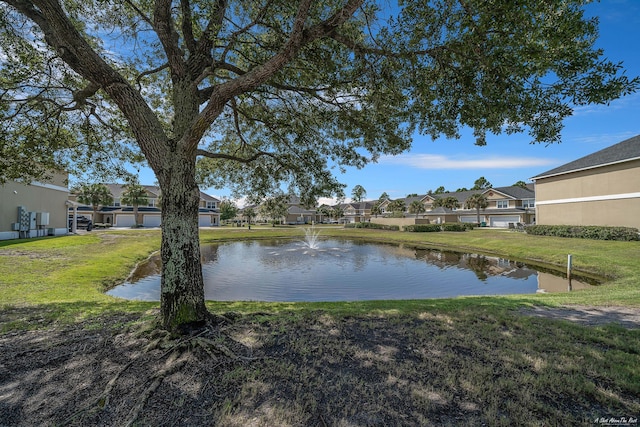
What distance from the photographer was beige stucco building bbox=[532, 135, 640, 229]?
22.1 meters

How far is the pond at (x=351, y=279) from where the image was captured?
37.2ft

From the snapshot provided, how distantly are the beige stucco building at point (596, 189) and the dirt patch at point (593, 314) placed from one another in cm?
2298

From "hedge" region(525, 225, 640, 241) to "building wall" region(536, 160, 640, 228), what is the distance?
202cm

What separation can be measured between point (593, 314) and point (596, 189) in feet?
86.1

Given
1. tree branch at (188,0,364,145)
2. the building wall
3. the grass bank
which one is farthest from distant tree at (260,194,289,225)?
the building wall

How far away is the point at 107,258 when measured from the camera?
16.6m

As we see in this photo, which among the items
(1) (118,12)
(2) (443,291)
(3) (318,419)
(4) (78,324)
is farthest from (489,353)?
(1) (118,12)

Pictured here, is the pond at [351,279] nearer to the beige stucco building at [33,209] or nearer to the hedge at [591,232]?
the hedge at [591,232]

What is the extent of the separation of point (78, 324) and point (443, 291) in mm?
11863

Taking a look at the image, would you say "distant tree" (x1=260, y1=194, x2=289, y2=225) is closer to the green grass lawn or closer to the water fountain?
the green grass lawn

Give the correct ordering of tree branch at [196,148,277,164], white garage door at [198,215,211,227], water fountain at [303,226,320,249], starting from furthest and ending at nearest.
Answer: white garage door at [198,215,211,227] < water fountain at [303,226,320,249] < tree branch at [196,148,277,164]

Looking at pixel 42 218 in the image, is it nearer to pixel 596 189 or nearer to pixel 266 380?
pixel 266 380

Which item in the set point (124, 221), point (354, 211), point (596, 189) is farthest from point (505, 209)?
point (124, 221)

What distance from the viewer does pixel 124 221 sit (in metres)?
53.9
